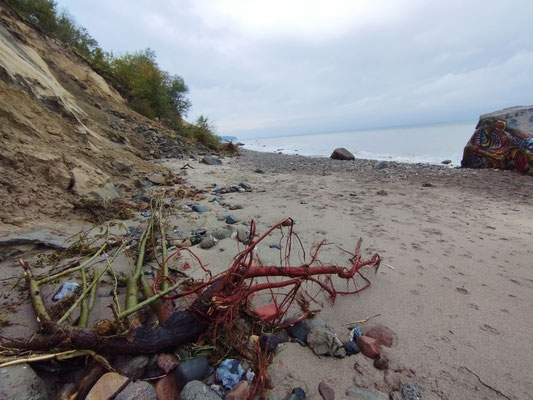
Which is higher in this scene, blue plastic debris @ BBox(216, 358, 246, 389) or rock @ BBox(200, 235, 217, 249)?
rock @ BBox(200, 235, 217, 249)

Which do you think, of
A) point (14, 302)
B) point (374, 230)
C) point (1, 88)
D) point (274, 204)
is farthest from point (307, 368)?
point (1, 88)

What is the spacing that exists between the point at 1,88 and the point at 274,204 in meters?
4.40

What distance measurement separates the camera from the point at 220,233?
3141 millimetres

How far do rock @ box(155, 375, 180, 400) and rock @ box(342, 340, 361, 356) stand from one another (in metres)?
0.98

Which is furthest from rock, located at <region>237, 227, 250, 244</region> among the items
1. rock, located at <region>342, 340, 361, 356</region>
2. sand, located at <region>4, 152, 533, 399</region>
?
rock, located at <region>342, 340, 361, 356</region>

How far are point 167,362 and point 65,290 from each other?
3.62ft

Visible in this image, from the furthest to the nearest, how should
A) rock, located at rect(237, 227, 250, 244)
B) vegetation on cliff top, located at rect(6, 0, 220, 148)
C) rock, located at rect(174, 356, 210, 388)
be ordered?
vegetation on cliff top, located at rect(6, 0, 220, 148) < rock, located at rect(237, 227, 250, 244) < rock, located at rect(174, 356, 210, 388)

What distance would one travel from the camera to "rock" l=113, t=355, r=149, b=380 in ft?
4.30

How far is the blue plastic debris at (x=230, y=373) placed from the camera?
1311 millimetres

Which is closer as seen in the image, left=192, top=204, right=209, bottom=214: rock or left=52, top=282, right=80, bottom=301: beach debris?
left=52, top=282, right=80, bottom=301: beach debris

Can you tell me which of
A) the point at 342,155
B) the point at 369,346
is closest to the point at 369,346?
the point at 369,346

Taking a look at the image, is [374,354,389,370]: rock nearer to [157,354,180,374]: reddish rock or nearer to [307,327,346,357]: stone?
[307,327,346,357]: stone

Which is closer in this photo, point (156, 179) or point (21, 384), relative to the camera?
point (21, 384)

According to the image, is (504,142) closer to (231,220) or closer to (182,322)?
(231,220)
